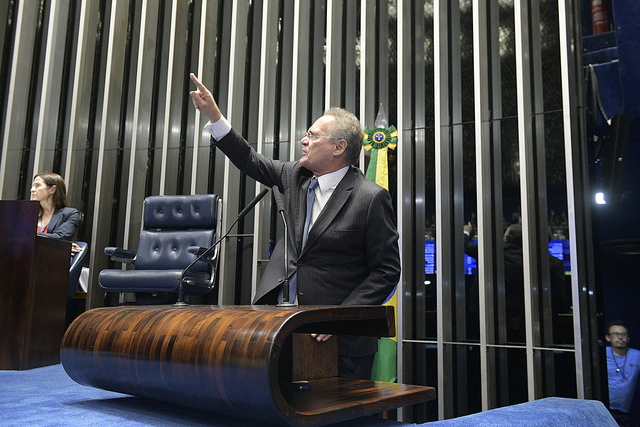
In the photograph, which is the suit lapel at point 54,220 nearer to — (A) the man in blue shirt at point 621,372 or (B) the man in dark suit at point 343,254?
(B) the man in dark suit at point 343,254

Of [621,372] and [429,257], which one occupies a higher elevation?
[429,257]

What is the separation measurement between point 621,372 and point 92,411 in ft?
10.6

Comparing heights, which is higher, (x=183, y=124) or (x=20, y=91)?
(x=20, y=91)

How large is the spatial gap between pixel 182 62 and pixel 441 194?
2.60 metres

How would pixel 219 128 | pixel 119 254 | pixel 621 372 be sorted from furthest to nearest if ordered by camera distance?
pixel 119 254 < pixel 621 372 < pixel 219 128

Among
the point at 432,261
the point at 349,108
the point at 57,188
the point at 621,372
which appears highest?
the point at 349,108

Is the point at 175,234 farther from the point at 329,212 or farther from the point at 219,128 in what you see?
the point at 329,212

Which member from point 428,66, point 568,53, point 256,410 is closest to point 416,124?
point 428,66

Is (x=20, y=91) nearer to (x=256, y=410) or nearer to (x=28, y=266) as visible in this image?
(x=28, y=266)

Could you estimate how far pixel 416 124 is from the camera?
4070mm

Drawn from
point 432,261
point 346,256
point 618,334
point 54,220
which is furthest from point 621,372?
point 54,220

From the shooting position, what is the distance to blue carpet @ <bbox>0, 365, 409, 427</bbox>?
1084 mm

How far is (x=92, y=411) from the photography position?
1201 millimetres

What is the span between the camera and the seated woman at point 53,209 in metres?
3.73
